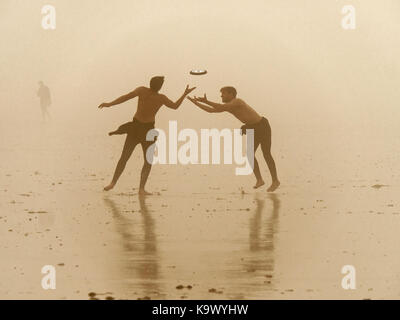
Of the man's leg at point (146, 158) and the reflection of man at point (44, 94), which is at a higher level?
the reflection of man at point (44, 94)

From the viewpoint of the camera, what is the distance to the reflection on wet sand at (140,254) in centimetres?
1118

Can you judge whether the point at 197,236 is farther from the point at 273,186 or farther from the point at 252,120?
the point at 252,120

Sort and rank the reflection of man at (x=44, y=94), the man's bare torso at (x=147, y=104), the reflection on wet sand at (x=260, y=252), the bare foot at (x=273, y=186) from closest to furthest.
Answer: the reflection on wet sand at (x=260, y=252) → the man's bare torso at (x=147, y=104) → the bare foot at (x=273, y=186) → the reflection of man at (x=44, y=94)

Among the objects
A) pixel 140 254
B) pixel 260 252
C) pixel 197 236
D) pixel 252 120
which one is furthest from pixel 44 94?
pixel 260 252

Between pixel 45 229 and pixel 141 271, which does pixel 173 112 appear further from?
pixel 141 271

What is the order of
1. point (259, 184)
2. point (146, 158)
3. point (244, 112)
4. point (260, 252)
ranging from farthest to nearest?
point (244, 112)
point (259, 184)
point (146, 158)
point (260, 252)

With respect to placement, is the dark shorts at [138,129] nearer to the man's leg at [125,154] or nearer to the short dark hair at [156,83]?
the man's leg at [125,154]

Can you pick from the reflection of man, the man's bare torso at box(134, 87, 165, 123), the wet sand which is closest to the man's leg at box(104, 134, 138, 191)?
the wet sand

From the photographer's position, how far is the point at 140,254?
12.9 m

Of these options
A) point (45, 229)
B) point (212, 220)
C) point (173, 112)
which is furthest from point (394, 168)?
point (173, 112)

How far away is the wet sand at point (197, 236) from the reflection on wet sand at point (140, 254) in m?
0.01

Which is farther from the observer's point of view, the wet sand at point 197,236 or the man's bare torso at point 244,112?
the man's bare torso at point 244,112

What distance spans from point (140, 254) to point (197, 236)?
1.74 meters

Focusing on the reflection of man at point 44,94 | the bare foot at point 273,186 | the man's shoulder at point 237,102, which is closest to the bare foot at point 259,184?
the bare foot at point 273,186
